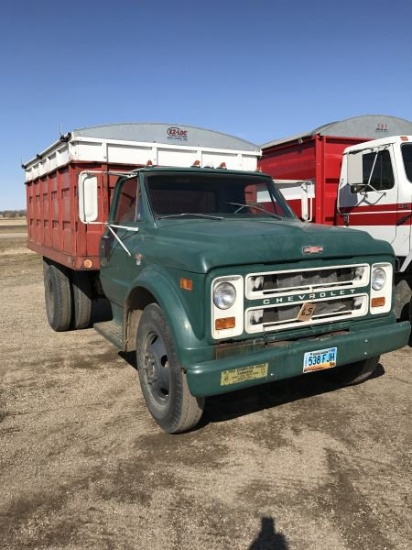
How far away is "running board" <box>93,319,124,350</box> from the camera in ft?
15.4

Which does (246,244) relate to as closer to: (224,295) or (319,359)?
(224,295)

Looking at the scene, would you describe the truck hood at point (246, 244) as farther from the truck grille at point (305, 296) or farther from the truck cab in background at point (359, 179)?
the truck cab in background at point (359, 179)

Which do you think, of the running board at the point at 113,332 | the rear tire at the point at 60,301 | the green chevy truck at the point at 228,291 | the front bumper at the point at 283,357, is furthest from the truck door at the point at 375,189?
the rear tire at the point at 60,301

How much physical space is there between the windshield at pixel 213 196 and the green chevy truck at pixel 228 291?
0.04 feet

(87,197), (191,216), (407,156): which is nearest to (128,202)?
(87,197)

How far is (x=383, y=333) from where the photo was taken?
399cm

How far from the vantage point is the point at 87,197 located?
4891 millimetres

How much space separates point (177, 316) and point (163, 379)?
68cm

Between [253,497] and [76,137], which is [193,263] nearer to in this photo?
[253,497]

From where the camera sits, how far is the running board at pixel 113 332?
184 inches

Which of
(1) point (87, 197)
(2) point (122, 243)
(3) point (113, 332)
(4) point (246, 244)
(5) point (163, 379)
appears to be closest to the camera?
(4) point (246, 244)

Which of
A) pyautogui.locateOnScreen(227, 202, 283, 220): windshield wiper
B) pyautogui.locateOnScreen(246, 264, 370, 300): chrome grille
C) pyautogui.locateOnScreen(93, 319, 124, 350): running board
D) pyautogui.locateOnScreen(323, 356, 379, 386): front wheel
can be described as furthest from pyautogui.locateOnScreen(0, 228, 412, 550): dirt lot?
pyautogui.locateOnScreen(227, 202, 283, 220): windshield wiper

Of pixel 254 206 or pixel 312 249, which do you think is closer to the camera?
pixel 312 249

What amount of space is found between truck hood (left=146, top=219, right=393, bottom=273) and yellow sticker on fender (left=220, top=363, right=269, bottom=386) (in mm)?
709
